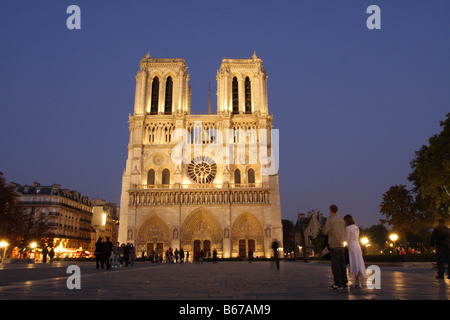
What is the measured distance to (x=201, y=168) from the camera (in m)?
44.3

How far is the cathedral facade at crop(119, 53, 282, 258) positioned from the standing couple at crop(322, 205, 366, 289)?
110 ft

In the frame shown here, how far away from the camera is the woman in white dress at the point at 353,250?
683 centimetres

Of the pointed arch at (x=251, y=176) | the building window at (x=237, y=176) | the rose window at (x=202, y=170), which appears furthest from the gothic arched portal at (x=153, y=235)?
the pointed arch at (x=251, y=176)

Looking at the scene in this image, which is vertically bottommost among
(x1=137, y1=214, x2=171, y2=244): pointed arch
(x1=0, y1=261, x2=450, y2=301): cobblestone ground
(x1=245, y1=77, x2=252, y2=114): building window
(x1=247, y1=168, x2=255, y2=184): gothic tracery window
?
(x1=0, y1=261, x2=450, y2=301): cobblestone ground

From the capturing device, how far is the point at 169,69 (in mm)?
47875

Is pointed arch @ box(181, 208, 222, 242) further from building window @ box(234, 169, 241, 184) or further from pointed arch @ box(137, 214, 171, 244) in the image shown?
building window @ box(234, 169, 241, 184)

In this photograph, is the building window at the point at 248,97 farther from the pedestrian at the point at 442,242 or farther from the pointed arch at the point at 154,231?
the pedestrian at the point at 442,242

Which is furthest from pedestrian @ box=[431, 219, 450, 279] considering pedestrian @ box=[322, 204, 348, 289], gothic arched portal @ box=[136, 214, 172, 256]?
gothic arched portal @ box=[136, 214, 172, 256]

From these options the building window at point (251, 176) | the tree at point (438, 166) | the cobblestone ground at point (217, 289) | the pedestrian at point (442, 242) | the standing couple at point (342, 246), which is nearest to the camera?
the cobblestone ground at point (217, 289)

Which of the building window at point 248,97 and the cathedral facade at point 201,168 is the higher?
the building window at point 248,97

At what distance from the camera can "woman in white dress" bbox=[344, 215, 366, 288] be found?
6.83 m

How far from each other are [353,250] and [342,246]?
29cm

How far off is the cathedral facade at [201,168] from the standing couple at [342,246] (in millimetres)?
33377

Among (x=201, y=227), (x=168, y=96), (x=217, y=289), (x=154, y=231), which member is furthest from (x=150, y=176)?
(x=217, y=289)
